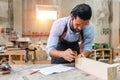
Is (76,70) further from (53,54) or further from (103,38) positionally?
(103,38)

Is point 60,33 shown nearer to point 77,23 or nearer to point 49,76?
point 77,23

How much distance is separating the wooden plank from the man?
4.2 inches

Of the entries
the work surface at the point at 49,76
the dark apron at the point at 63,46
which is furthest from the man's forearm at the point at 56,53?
the work surface at the point at 49,76

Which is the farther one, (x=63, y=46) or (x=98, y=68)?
(x=63, y=46)

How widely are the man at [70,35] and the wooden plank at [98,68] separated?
11cm

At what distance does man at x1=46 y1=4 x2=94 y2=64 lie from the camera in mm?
1335

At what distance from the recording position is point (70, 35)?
157 cm

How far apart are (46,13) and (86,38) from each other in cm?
272

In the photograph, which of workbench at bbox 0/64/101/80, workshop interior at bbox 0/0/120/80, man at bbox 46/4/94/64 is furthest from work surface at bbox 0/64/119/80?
workshop interior at bbox 0/0/120/80

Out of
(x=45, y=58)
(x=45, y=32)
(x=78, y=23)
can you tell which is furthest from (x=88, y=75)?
(x=45, y=32)

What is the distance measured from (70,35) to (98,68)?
20.2 inches

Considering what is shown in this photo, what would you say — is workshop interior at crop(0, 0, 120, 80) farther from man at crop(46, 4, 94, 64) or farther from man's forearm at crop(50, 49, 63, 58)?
man's forearm at crop(50, 49, 63, 58)

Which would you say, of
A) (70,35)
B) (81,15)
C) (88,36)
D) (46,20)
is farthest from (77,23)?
(46,20)

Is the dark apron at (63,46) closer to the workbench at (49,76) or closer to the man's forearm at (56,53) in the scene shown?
the man's forearm at (56,53)
